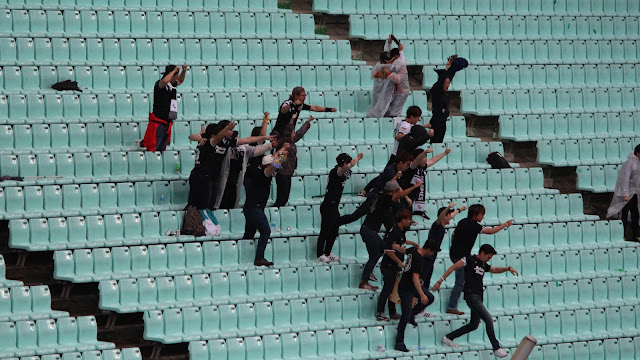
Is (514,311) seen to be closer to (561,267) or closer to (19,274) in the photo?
(561,267)

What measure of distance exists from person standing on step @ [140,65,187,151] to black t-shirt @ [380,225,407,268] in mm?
2855

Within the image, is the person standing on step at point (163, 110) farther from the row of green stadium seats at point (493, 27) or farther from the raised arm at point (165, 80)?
the row of green stadium seats at point (493, 27)

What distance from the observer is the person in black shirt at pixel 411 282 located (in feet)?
45.5

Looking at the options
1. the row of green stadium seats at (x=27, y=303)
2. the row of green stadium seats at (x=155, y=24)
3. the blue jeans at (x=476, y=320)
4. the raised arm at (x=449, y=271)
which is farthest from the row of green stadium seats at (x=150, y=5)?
the blue jeans at (x=476, y=320)

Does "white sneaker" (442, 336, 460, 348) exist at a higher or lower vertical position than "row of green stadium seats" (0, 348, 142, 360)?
lower

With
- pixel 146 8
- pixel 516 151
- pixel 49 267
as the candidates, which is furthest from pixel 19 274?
pixel 516 151

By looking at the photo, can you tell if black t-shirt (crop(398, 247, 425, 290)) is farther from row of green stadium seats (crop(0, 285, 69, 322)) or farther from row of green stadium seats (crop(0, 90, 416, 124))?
row of green stadium seats (crop(0, 285, 69, 322))

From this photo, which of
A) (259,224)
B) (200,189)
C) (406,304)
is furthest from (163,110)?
(406,304)

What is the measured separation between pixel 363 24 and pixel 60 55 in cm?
434

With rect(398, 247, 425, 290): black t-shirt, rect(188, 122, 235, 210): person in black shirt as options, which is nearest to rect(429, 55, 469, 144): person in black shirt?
rect(398, 247, 425, 290): black t-shirt

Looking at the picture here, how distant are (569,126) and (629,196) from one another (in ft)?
5.21

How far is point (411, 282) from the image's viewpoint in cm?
1398

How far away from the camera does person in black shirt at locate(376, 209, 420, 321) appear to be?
46.1 ft

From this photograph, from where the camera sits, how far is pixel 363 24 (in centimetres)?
1811
